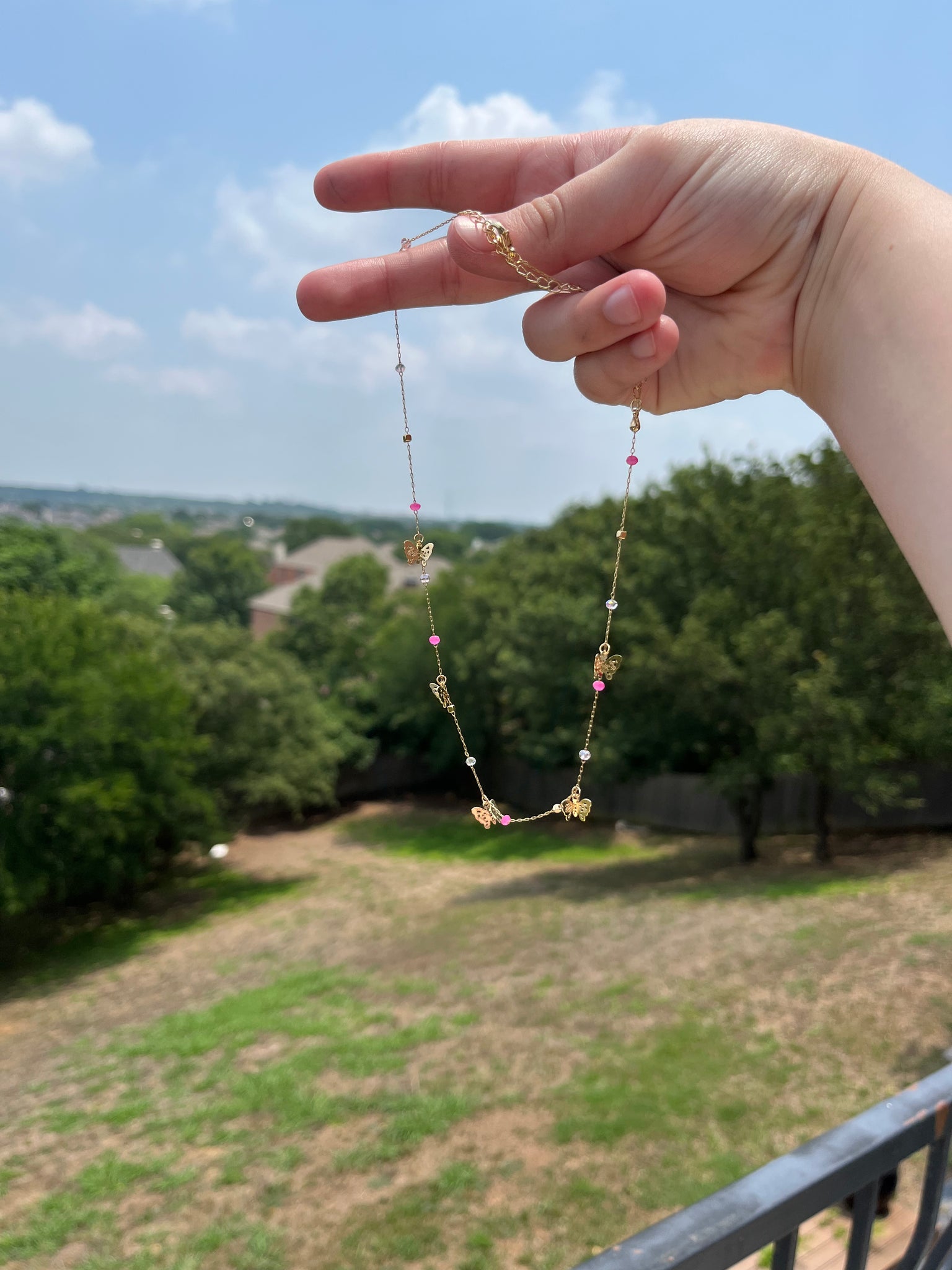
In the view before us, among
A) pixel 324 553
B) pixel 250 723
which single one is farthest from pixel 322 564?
pixel 250 723

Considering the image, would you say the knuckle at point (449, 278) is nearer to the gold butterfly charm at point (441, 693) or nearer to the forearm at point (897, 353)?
the forearm at point (897, 353)

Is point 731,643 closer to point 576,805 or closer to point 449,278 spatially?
point 576,805

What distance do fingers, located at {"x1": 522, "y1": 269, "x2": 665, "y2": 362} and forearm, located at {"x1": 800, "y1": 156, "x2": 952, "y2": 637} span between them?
26cm

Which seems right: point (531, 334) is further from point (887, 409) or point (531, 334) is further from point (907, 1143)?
point (907, 1143)

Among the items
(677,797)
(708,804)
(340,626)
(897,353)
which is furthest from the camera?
(340,626)

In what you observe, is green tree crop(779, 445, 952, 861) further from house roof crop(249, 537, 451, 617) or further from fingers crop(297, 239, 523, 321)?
house roof crop(249, 537, 451, 617)

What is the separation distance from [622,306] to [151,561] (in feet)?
257

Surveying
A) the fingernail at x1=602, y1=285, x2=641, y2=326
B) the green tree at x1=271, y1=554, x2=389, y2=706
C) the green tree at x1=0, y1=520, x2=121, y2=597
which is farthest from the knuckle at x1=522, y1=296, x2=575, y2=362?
the green tree at x1=0, y1=520, x2=121, y2=597

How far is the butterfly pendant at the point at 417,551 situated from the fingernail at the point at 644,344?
2.26 feet

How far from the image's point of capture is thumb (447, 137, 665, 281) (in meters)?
1.24

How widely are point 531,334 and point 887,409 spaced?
558 millimetres

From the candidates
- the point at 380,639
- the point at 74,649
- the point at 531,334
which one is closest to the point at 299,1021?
the point at 74,649

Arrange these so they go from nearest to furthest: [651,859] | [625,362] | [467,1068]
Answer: [625,362]
[467,1068]
[651,859]

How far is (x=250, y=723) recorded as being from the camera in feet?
64.6
